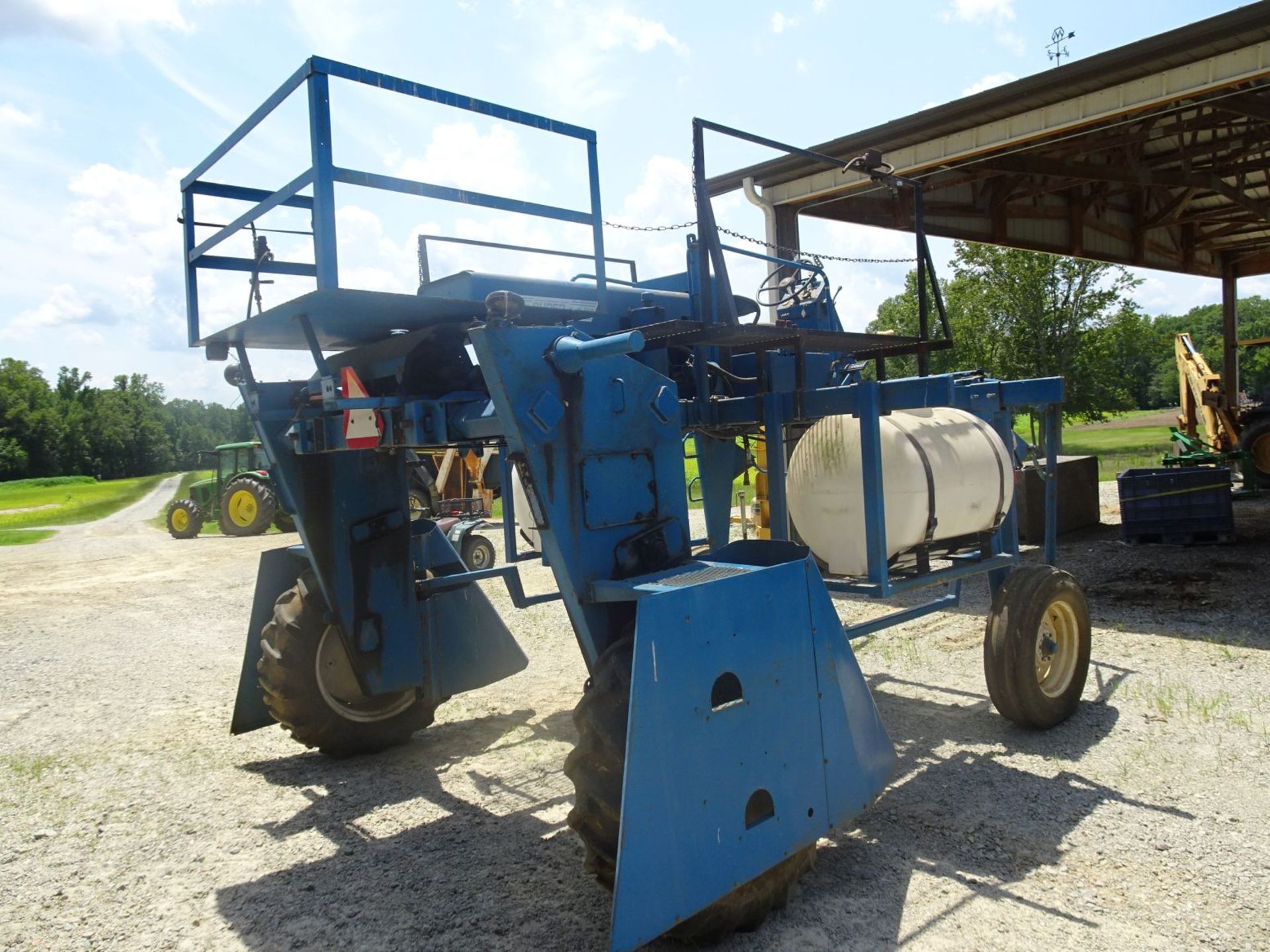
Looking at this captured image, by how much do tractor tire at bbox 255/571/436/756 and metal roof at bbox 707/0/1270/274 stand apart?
672 centimetres

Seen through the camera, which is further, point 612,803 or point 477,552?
point 477,552

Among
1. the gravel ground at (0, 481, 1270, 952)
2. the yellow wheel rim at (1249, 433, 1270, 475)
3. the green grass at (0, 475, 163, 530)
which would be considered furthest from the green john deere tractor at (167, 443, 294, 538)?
the yellow wheel rim at (1249, 433, 1270, 475)

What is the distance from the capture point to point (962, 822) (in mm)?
4305

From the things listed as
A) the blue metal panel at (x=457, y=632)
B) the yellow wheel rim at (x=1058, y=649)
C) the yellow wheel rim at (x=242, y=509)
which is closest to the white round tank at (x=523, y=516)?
the blue metal panel at (x=457, y=632)

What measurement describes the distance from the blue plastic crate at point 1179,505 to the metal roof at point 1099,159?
4.25 meters

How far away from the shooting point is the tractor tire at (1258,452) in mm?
16188

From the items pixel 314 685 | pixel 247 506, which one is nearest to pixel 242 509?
pixel 247 506

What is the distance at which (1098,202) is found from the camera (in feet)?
54.5

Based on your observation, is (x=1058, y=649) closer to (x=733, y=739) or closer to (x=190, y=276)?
(x=733, y=739)

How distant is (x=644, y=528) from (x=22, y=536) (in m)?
28.6

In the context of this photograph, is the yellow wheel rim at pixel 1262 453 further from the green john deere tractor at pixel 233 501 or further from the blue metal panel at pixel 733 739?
the green john deere tractor at pixel 233 501

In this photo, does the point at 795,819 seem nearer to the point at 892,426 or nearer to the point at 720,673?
→ the point at 720,673

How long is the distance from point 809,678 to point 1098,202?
1627 cm

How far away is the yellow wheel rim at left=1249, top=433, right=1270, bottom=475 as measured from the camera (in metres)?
16.2
